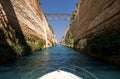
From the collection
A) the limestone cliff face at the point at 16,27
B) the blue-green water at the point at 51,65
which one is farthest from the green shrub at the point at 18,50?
the blue-green water at the point at 51,65

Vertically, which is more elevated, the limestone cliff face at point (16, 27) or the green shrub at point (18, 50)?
the limestone cliff face at point (16, 27)

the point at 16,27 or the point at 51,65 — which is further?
the point at 16,27

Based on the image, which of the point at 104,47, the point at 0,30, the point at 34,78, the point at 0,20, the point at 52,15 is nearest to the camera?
the point at 34,78

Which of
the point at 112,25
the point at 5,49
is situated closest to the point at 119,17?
the point at 112,25

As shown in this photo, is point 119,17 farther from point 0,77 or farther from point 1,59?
point 0,77

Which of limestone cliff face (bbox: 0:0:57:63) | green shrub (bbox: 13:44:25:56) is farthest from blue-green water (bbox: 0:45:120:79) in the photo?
limestone cliff face (bbox: 0:0:57:63)

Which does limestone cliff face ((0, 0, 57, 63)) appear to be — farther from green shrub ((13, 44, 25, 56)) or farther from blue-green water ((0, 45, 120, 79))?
blue-green water ((0, 45, 120, 79))

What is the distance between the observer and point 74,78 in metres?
4.64

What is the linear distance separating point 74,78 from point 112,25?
9.08m

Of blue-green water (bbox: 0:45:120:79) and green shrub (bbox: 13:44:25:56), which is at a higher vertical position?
green shrub (bbox: 13:44:25:56)

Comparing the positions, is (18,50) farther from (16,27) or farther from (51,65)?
(16,27)

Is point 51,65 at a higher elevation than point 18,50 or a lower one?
lower

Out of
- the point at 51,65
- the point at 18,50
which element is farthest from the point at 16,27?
the point at 51,65

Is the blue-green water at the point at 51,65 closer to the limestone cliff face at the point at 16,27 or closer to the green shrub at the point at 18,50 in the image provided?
the green shrub at the point at 18,50
